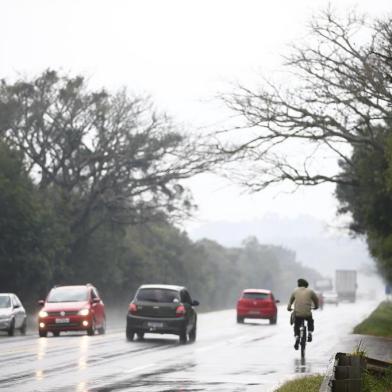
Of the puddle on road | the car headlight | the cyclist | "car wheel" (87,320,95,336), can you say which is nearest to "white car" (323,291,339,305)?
"car wheel" (87,320,95,336)

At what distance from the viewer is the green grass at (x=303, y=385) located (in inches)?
647

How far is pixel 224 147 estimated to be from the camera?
40.7 metres

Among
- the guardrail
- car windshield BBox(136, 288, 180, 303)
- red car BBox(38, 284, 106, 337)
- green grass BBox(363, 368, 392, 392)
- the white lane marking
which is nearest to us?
the guardrail

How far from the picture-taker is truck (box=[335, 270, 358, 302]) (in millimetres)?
140875

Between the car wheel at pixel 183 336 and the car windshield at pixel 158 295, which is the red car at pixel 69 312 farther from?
the car wheel at pixel 183 336

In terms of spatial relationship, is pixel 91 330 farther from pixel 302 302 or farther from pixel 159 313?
pixel 302 302

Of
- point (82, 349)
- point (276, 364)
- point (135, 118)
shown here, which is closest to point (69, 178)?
point (135, 118)

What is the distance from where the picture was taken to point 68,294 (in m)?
38.7

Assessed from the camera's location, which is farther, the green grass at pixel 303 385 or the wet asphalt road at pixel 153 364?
the wet asphalt road at pixel 153 364

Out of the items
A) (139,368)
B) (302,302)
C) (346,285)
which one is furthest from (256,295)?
(346,285)

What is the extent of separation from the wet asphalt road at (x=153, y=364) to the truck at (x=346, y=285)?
10650 centimetres

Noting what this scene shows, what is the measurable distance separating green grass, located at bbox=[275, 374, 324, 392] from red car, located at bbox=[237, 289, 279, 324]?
36.2 metres

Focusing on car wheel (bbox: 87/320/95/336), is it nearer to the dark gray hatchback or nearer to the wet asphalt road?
the wet asphalt road

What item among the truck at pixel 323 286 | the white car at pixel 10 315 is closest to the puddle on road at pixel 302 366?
the white car at pixel 10 315
